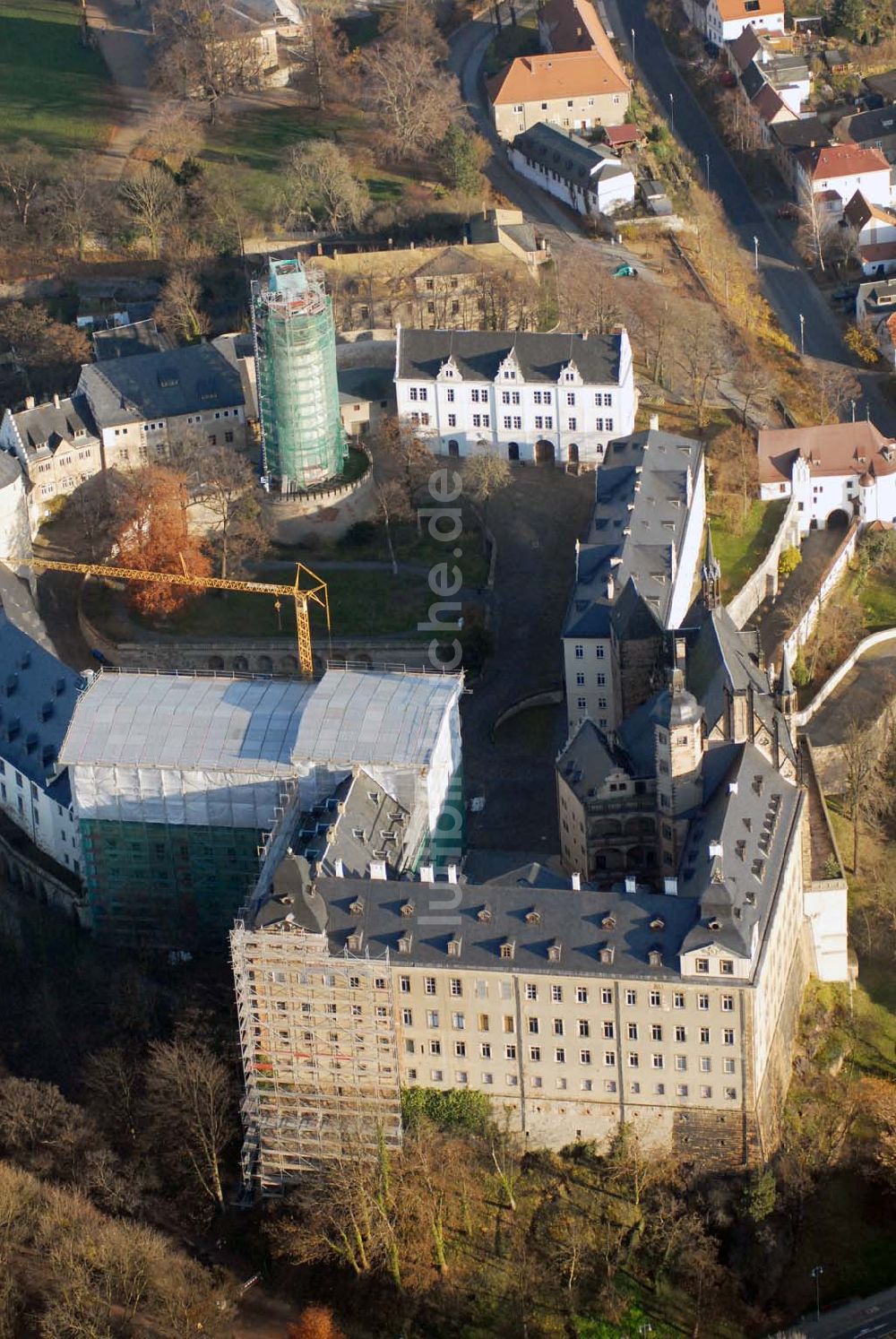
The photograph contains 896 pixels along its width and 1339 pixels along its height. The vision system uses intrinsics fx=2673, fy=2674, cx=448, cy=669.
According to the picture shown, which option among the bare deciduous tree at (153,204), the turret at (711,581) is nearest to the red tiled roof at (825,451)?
the turret at (711,581)

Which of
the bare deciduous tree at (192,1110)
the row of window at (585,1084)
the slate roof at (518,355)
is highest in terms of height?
the slate roof at (518,355)

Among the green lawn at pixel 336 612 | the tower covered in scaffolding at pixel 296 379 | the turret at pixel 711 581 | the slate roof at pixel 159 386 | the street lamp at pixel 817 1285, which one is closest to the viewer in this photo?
the street lamp at pixel 817 1285

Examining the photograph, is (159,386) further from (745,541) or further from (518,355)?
(745,541)

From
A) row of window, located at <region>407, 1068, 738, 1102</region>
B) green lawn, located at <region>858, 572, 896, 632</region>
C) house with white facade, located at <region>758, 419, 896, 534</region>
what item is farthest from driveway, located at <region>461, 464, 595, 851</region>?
row of window, located at <region>407, 1068, 738, 1102</region>

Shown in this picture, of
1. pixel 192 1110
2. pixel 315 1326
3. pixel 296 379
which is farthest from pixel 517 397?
pixel 315 1326

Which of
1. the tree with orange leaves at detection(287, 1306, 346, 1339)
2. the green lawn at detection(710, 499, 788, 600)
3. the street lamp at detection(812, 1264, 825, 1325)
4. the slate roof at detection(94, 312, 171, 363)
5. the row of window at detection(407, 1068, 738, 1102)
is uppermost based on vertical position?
the slate roof at detection(94, 312, 171, 363)

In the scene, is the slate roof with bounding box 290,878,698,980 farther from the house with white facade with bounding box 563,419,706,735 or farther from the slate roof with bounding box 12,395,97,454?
the slate roof with bounding box 12,395,97,454

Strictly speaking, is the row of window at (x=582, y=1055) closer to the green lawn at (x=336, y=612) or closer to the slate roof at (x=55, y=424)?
the green lawn at (x=336, y=612)
